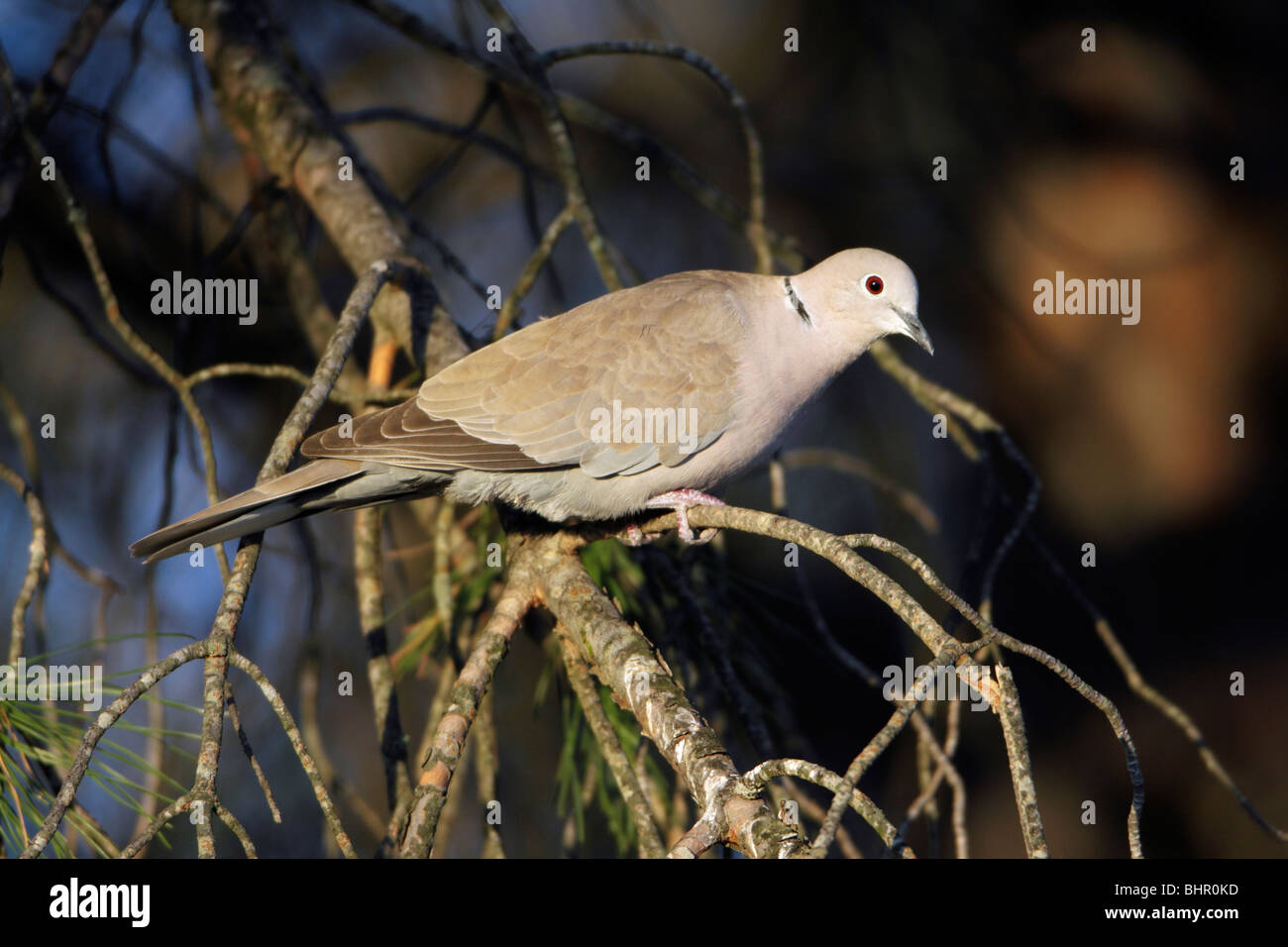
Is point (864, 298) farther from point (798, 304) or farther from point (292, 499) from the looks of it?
point (292, 499)

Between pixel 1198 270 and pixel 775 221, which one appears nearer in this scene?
pixel 1198 270

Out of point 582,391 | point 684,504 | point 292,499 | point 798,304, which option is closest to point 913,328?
point 798,304

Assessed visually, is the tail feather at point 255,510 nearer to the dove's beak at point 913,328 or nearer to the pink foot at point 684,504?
the pink foot at point 684,504

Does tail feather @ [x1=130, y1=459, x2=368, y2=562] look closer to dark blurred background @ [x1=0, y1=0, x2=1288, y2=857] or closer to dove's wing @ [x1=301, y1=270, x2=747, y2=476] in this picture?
dove's wing @ [x1=301, y1=270, x2=747, y2=476]

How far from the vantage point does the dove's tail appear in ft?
6.77

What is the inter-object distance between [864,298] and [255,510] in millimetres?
1540

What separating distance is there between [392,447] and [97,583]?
3.49 feet

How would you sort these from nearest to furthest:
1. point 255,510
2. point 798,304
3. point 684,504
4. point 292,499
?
point 255,510, point 292,499, point 684,504, point 798,304

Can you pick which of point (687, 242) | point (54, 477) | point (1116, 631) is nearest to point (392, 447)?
point (54, 477)

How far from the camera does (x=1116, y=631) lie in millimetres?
4258

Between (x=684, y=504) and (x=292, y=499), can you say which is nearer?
(x=292, y=499)

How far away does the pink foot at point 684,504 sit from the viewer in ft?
7.87

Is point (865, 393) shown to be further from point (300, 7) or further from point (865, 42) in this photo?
point (300, 7)

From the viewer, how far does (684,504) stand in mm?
2504
